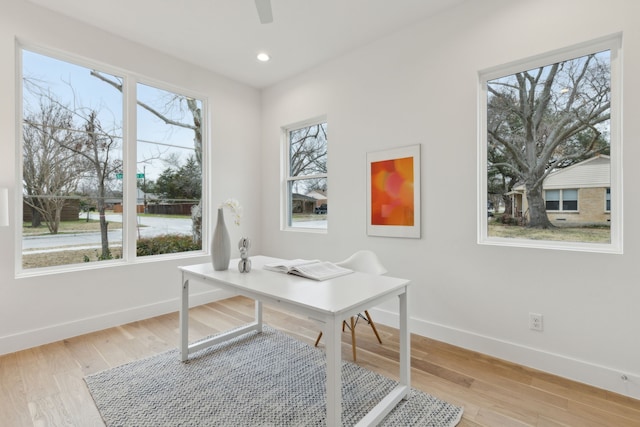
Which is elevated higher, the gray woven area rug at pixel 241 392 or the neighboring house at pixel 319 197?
the neighboring house at pixel 319 197

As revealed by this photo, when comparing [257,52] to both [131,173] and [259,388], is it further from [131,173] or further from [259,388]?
[259,388]

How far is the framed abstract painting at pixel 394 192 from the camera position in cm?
281

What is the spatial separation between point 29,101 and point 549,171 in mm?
4266

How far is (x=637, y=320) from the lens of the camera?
1.89 m

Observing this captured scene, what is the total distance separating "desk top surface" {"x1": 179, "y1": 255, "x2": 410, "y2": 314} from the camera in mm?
1503

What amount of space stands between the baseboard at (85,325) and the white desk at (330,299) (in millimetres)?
1186

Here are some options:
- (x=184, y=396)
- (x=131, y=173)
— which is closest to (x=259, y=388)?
(x=184, y=396)

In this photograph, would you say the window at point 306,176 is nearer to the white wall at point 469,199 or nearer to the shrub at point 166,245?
the white wall at point 469,199

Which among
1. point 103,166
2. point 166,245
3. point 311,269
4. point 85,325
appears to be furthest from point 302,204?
point 85,325

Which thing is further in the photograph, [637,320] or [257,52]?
[257,52]

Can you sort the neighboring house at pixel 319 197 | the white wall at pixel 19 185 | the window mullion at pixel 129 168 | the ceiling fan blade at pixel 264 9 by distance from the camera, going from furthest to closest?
1. the neighboring house at pixel 319 197
2. the window mullion at pixel 129 168
3. the white wall at pixel 19 185
4. the ceiling fan blade at pixel 264 9

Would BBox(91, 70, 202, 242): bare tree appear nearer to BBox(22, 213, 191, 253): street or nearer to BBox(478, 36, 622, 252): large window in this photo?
BBox(22, 213, 191, 253): street

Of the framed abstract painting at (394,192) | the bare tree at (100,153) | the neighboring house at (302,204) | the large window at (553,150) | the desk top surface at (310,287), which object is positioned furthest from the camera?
the neighboring house at (302,204)

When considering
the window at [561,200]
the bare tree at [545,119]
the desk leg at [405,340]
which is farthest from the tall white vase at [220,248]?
the window at [561,200]
